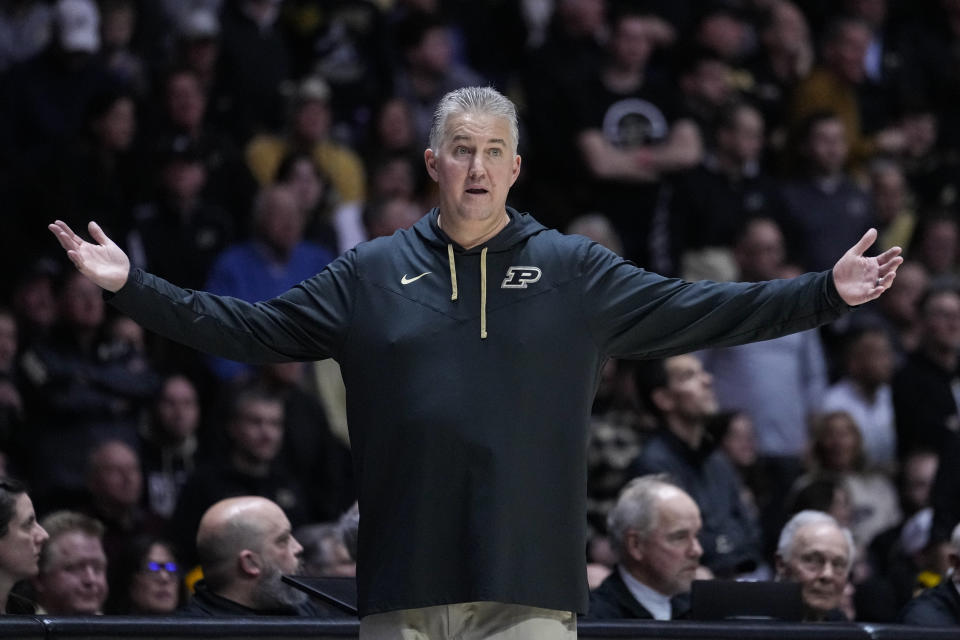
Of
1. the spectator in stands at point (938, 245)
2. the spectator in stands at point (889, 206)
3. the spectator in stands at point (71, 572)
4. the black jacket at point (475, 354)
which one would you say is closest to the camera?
the black jacket at point (475, 354)

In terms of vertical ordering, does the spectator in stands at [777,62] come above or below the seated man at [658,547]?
above

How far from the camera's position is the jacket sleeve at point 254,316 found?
3350mm

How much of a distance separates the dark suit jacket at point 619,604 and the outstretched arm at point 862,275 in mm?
2015

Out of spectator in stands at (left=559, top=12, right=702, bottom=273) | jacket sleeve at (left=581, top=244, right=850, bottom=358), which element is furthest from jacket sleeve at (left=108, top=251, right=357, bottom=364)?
spectator in stands at (left=559, top=12, right=702, bottom=273)

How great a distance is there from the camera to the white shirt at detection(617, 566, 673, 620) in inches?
218

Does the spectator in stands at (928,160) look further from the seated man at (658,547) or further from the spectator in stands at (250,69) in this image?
the seated man at (658,547)

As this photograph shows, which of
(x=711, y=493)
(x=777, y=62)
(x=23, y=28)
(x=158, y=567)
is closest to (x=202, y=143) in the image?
(x=23, y=28)

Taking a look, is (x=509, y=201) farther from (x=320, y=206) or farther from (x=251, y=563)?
(x=251, y=563)

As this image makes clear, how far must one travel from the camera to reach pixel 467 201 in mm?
3412

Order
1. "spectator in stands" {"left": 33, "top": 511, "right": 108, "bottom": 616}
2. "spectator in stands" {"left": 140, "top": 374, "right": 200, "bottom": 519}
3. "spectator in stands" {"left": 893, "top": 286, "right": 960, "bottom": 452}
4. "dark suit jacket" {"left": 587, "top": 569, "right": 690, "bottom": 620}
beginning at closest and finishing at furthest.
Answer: "dark suit jacket" {"left": 587, "top": 569, "right": 690, "bottom": 620} < "spectator in stands" {"left": 33, "top": 511, "right": 108, "bottom": 616} < "spectator in stands" {"left": 140, "top": 374, "right": 200, "bottom": 519} < "spectator in stands" {"left": 893, "top": 286, "right": 960, "bottom": 452}

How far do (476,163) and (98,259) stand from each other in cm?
74

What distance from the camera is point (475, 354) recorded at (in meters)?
3.32

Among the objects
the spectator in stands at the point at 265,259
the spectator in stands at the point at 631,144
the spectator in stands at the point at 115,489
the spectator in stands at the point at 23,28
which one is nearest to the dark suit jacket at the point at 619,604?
the spectator in stands at the point at 115,489

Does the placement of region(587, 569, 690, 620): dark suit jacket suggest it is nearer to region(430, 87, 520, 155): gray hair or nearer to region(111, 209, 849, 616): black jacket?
region(111, 209, 849, 616): black jacket
